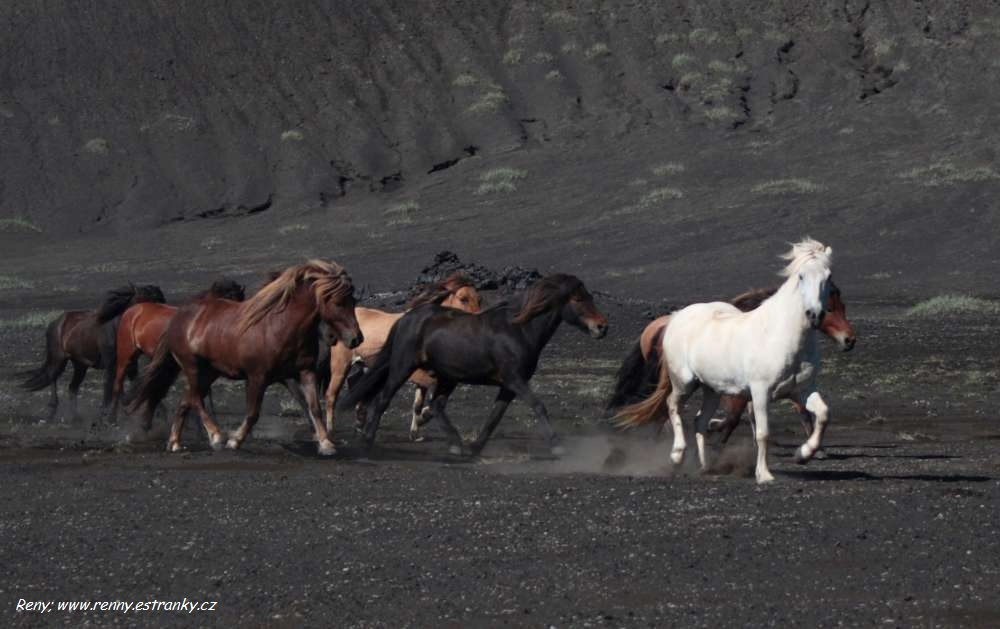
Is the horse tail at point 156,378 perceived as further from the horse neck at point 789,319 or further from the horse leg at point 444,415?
the horse neck at point 789,319

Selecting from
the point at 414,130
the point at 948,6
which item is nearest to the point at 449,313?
the point at 414,130

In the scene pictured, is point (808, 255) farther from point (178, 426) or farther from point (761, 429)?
point (178, 426)

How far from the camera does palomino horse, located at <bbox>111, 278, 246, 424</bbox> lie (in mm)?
18906

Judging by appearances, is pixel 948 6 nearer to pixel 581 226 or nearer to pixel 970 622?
pixel 581 226

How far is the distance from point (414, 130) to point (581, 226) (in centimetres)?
1848

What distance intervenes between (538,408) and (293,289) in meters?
2.40

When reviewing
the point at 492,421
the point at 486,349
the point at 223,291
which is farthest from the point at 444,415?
the point at 223,291

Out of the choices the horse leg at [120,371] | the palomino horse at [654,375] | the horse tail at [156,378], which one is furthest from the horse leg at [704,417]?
the horse leg at [120,371]

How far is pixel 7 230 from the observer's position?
61.2m

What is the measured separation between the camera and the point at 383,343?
19.5 metres

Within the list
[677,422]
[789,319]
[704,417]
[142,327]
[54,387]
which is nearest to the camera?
[789,319]

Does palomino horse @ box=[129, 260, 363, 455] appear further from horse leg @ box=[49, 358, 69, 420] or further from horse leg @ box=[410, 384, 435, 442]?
horse leg @ box=[49, 358, 69, 420]

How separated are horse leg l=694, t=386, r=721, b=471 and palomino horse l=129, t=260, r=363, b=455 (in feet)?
10.2

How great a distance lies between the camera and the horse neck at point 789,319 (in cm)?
1287
